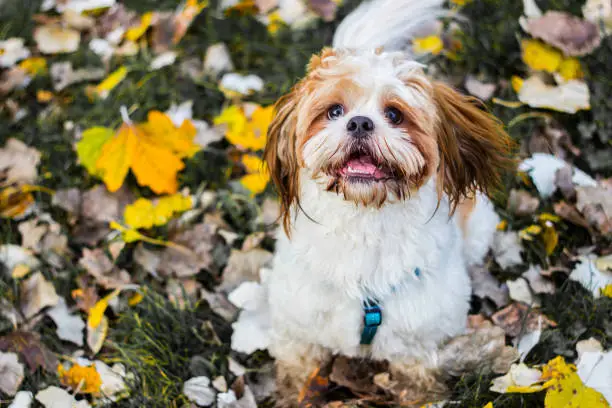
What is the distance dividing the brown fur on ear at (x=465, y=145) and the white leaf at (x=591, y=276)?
2.80 ft

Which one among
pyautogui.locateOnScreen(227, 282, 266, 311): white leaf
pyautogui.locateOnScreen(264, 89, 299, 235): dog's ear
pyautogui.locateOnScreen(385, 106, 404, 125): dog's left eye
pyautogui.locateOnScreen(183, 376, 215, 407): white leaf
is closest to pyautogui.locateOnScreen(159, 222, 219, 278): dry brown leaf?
pyautogui.locateOnScreen(227, 282, 266, 311): white leaf

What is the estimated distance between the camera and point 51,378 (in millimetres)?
3006

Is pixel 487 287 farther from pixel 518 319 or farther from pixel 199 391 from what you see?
pixel 199 391

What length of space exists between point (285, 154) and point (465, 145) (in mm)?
694

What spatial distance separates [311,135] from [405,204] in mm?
441

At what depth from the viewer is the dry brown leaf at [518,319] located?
2928mm

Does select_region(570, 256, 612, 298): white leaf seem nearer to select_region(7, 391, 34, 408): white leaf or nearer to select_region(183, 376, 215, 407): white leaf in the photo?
select_region(183, 376, 215, 407): white leaf

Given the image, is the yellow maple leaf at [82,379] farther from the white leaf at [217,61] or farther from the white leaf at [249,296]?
the white leaf at [217,61]

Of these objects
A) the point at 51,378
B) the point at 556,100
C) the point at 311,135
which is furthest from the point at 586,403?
the point at 51,378

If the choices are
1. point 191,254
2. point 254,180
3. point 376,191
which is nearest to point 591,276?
point 376,191

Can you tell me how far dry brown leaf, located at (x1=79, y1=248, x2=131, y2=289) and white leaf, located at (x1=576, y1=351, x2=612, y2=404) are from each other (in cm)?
222

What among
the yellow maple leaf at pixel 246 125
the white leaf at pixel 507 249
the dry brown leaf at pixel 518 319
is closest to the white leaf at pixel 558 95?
the white leaf at pixel 507 249

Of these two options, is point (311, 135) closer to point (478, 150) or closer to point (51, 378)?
point (478, 150)

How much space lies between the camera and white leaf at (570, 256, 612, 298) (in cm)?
303
